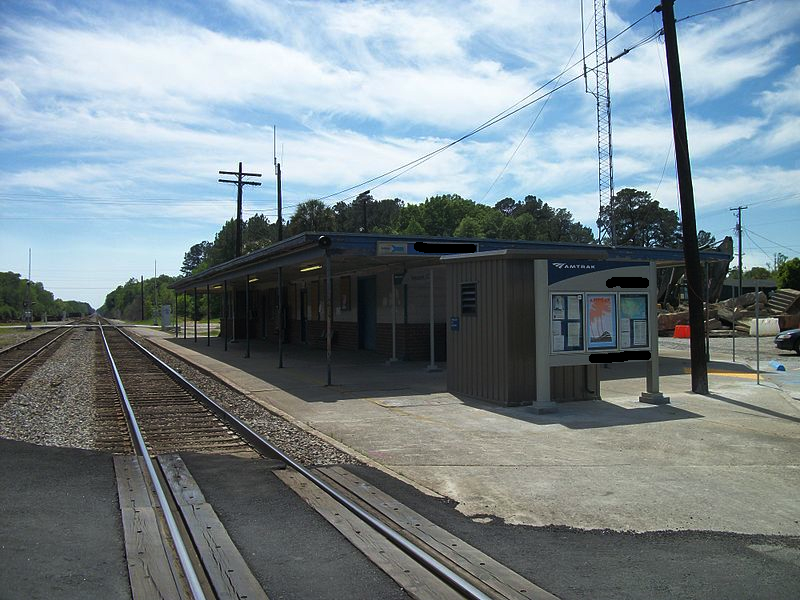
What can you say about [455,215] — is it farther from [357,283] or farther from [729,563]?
[729,563]

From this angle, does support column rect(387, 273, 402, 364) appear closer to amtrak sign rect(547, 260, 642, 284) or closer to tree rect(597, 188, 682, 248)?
amtrak sign rect(547, 260, 642, 284)

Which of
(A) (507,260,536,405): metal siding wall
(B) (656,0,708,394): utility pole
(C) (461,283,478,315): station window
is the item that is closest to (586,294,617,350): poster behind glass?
(A) (507,260,536,405): metal siding wall

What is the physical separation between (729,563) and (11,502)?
5968 millimetres

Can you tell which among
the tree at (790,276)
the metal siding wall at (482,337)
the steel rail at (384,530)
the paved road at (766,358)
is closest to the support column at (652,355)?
the metal siding wall at (482,337)

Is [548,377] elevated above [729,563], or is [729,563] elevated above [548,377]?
[548,377]

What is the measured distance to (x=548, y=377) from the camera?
11.1 meters

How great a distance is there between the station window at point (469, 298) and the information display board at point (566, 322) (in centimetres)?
147

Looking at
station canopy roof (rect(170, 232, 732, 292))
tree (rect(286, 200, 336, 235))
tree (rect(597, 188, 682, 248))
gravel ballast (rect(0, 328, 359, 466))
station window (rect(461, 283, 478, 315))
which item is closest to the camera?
gravel ballast (rect(0, 328, 359, 466))

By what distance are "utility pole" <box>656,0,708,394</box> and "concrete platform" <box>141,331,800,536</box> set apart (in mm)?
904

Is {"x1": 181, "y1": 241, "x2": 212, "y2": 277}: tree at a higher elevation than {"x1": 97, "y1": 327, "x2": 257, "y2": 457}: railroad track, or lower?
higher

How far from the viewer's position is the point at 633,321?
39.3 feet

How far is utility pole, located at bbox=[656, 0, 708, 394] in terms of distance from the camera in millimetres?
12953

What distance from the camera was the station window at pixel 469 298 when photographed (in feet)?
39.9

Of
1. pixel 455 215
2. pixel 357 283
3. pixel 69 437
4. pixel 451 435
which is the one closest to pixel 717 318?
pixel 357 283
